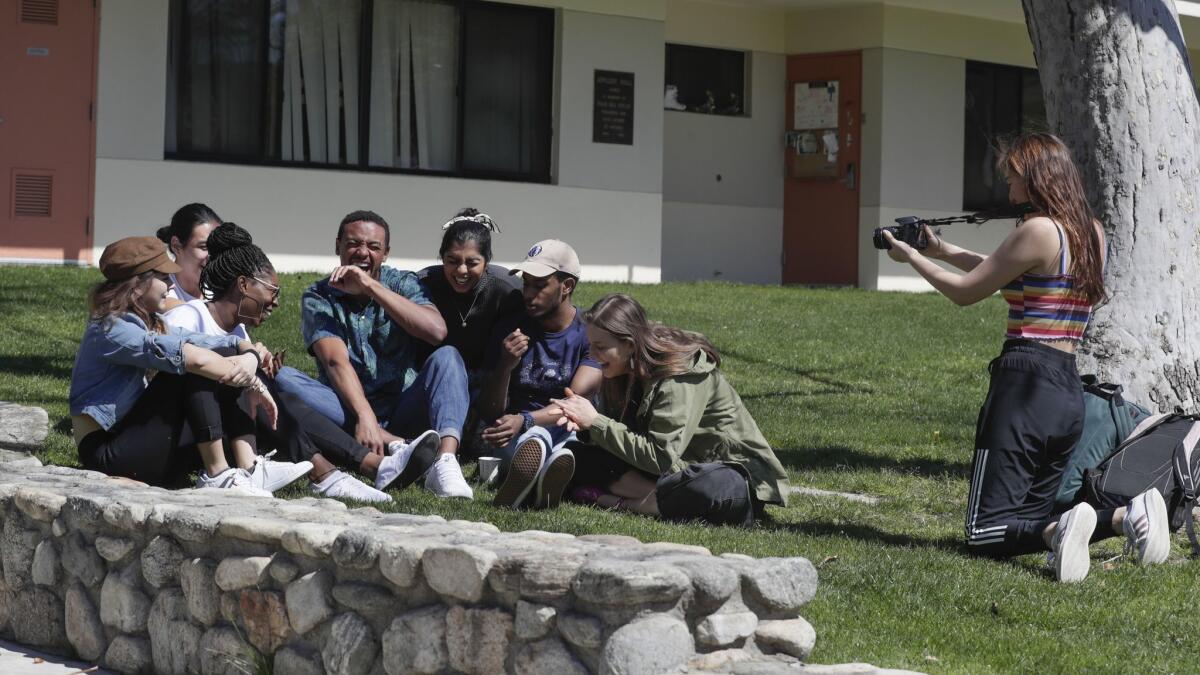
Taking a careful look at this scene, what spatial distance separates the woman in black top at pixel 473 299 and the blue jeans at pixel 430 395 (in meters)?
0.44

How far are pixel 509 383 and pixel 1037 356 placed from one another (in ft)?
8.18

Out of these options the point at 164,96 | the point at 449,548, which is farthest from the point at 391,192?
the point at 449,548

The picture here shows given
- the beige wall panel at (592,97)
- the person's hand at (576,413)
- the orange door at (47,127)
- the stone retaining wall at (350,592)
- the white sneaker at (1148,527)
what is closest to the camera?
the stone retaining wall at (350,592)

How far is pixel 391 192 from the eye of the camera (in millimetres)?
14438

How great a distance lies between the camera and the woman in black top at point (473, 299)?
680cm

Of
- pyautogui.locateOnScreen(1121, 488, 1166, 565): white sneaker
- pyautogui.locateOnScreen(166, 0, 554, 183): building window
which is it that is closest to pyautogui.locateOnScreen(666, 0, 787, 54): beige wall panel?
pyautogui.locateOnScreen(166, 0, 554, 183): building window

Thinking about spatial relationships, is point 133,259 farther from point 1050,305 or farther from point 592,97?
point 592,97

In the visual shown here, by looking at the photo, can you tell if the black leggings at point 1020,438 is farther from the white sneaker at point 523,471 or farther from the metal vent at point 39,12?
the metal vent at point 39,12

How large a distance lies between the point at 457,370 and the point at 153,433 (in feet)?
4.44

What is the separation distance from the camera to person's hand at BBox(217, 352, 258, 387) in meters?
5.42

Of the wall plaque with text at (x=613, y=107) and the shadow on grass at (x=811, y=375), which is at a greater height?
the wall plaque with text at (x=613, y=107)

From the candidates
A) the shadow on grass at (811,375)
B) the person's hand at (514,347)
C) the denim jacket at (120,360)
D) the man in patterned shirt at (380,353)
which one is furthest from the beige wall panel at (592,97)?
the denim jacket at (120,360)

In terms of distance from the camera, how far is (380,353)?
22.0ft

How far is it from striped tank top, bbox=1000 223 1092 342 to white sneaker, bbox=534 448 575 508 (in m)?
1.74
